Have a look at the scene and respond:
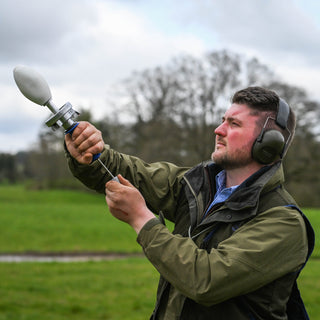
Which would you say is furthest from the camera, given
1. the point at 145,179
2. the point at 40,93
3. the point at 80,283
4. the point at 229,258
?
the point at 80,283

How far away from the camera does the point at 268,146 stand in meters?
2.63

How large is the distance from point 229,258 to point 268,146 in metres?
0.72

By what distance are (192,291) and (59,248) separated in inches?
622

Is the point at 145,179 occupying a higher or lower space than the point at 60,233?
higher

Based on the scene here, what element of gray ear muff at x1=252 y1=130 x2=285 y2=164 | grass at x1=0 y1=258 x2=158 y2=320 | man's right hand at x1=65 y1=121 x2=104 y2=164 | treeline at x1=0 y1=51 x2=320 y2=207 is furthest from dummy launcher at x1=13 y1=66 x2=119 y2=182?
treeline at x1=0 y1=51 x2=320 y2=207

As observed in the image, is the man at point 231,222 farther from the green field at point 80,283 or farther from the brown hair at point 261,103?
the green field at point 80,283

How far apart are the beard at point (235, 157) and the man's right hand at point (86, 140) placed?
0.70 m

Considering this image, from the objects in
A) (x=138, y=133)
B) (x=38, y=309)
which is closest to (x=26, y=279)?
(x=38, y=309)

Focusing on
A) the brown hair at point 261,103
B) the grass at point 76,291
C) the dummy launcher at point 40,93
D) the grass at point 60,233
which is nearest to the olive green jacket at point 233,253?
the brown hair at point 261,103

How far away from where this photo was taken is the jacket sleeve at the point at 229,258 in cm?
227

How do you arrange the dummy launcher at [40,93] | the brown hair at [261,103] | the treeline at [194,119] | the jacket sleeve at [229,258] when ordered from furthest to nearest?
the treeline at [194,119] → the brown hair at [261,103] → the dummy launcher at [40,93] → the jacket sleeve at [229,258]

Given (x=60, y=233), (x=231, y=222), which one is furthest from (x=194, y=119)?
(x=231, y=222)

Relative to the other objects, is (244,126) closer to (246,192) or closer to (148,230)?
(246,192)

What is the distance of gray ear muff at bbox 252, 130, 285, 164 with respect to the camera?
8.63 feet
